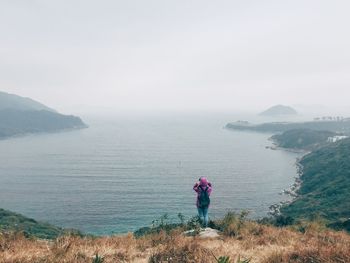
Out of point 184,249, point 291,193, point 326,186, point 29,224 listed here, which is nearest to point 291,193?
point 291,193

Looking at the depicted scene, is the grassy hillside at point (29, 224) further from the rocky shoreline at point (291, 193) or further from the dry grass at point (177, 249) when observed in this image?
the dry grass at point (177, 249)

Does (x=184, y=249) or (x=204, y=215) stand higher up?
(x=184, y=249)

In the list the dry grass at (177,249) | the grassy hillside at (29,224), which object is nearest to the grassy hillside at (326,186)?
the dry grass at (177,249)

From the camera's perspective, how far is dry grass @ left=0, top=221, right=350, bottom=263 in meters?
9.24

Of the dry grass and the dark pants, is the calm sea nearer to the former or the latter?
the dark pants

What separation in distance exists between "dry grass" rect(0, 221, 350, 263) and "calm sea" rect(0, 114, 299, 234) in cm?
4875

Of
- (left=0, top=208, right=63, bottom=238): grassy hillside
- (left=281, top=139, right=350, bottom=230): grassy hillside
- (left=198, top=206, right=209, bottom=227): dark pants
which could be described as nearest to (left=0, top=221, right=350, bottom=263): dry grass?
(left=198, top=206, right=209, bottom=227): dark pants

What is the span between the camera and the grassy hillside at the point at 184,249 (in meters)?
9.19

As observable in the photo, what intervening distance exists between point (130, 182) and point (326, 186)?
6403cm

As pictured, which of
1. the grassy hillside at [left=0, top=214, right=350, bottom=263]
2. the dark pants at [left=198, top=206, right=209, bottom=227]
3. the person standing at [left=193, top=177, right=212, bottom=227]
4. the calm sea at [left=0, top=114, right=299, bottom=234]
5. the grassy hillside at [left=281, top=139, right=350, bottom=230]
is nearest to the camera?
the grassy hillside at [left=0, top=214, right=350, bottom=263]

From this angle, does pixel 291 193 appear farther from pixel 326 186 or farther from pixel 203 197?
pixel 203 197

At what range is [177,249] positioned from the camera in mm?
9969

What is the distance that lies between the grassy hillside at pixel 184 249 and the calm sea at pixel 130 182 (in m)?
48.4

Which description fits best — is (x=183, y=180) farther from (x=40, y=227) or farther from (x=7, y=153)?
(x=7, y=153)
